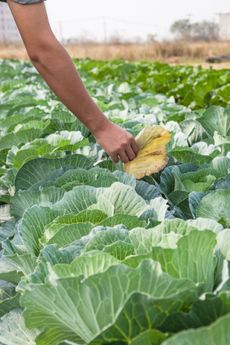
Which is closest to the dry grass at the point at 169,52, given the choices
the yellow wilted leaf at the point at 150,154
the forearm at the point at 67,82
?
the yellow wilted leaf at the point at 150,154

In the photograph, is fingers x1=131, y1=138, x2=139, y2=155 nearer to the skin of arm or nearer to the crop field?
the skin of arm

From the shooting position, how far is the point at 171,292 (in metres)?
1.40

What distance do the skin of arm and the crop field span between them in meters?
0.19

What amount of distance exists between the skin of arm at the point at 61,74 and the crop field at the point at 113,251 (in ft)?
0.63

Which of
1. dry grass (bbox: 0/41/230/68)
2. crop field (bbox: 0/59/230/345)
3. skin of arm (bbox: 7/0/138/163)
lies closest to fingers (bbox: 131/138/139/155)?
skin of arm (bbox: 7/0/138/163)

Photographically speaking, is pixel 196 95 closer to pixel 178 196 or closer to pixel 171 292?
pixel 178 196

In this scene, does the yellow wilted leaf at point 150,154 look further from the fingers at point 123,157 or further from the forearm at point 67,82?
the forearm at point 67,82

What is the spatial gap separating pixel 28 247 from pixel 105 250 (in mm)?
503

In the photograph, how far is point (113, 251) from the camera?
5.48 ft

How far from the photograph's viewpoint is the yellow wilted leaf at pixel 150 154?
111 inches

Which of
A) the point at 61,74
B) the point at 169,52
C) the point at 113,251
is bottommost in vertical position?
the point at 169,52

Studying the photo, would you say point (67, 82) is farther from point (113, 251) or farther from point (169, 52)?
point (169, 52)

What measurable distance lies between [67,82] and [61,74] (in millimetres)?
41

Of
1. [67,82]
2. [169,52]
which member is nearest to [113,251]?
[67,82]
